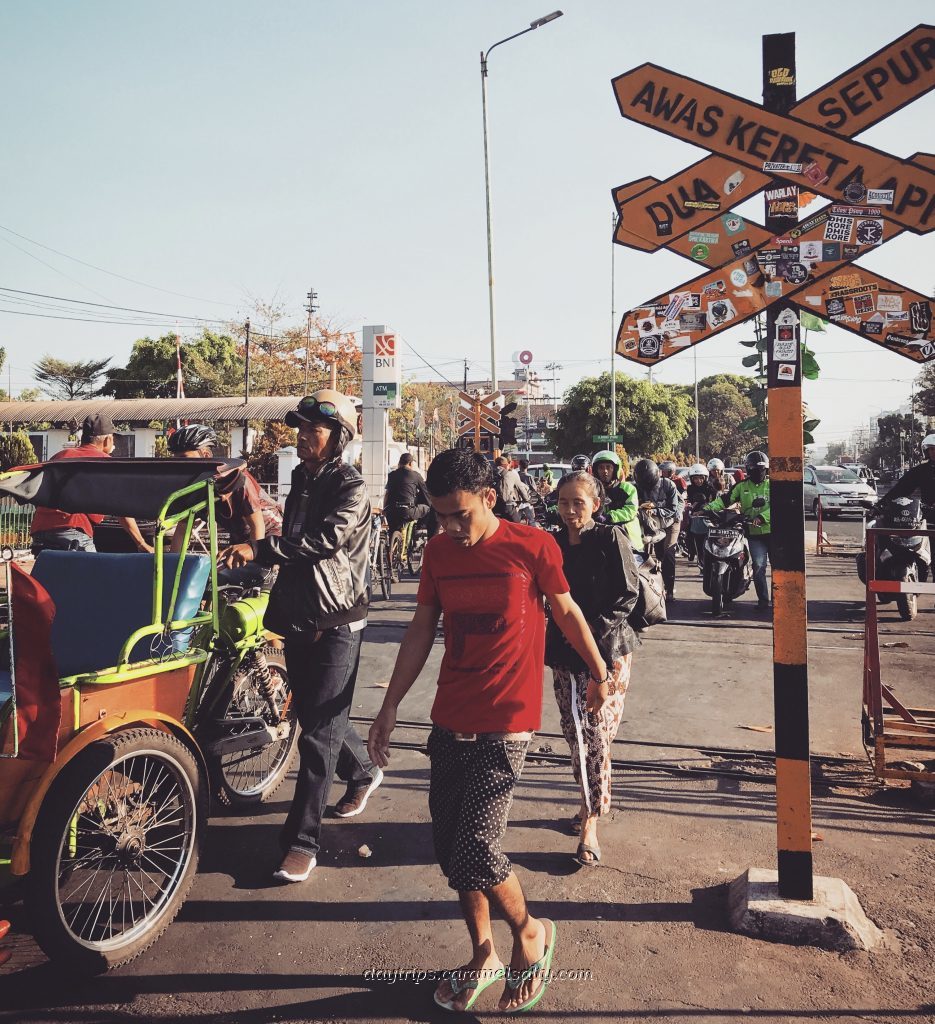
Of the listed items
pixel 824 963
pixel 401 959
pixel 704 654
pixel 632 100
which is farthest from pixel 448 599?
pixel 704 654

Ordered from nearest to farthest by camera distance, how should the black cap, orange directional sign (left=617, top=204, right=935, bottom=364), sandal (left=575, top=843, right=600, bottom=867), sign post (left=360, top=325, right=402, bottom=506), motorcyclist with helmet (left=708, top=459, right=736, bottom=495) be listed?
orange directional sign (left=617, top=204, right=935, bottom=364) < sandal (left=575, top=843, right=600, bottom=867) < the black cap < motorcyclist with helmet (left=708, top=459, right=736, bottom=495) < sign post (left=360, top=325, right=402, bottom=506)

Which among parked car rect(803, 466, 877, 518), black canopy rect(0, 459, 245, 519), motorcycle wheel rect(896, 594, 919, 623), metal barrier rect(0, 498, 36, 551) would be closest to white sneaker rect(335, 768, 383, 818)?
black canopy rect(0, 459, 245, 519)

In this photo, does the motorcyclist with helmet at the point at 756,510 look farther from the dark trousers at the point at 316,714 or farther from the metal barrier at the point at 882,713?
the dark trousers at the point at 316,714

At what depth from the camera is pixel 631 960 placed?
119 inches

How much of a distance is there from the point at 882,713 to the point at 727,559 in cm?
554

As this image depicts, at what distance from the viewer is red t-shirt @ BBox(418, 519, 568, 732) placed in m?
2.76

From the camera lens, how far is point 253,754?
4223mm

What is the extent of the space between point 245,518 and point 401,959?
7.46 feet

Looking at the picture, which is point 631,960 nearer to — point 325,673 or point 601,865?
point 601,865

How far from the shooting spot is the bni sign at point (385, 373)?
22.4 m

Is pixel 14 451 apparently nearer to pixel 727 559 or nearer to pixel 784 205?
pixel 727 559

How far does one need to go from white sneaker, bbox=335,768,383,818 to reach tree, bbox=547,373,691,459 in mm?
41644

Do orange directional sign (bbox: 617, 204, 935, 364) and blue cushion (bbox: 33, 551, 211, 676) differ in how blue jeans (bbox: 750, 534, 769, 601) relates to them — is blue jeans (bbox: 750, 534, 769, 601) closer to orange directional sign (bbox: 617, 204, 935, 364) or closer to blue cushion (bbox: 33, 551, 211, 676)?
orange directional sign (bbox: 617, 204, 935, 364)

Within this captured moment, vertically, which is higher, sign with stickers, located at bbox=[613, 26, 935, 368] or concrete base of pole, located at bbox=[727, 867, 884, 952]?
sign with stickers, located at bbox=[613, 26, 935, 368]
